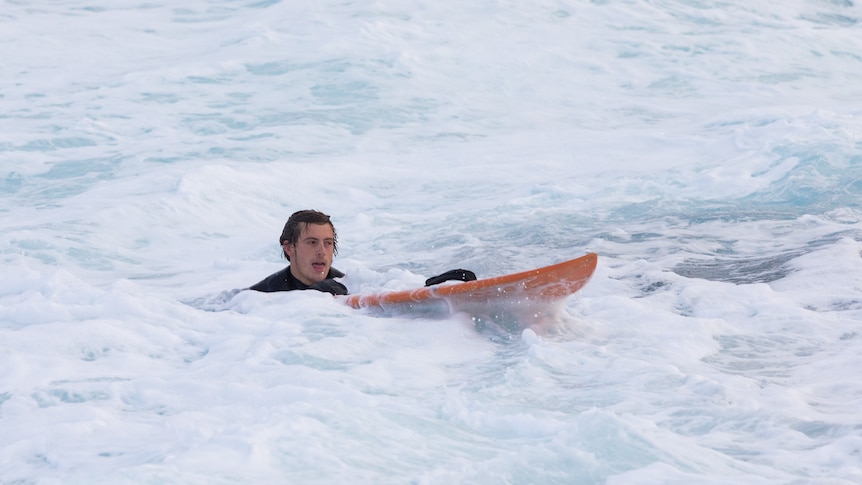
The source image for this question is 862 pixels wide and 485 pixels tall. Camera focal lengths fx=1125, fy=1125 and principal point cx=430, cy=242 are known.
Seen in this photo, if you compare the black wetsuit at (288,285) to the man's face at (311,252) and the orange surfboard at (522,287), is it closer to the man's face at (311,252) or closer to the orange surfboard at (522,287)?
the man's face at (311,252)

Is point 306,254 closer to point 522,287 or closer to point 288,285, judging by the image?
point 288,285

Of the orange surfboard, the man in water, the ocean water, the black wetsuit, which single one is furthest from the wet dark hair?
the orange surfboard

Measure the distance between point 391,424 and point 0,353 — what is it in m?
2.30

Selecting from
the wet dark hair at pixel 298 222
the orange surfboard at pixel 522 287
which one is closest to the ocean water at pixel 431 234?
the orange surfboard at pixel 522 287

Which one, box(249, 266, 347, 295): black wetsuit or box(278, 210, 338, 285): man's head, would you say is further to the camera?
box(249, 266, 347, 295): black wetsuit

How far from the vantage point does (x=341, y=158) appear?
45.4 feet

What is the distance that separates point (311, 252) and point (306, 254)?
0.12 ft

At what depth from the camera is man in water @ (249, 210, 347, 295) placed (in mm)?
7008

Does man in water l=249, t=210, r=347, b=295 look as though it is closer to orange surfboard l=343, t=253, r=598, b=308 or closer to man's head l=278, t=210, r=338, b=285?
man's head l=278, t=210, r=338, b=285

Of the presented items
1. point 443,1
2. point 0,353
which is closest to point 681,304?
point 0,353

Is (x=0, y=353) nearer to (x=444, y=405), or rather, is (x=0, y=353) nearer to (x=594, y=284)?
(x=444, y=405)

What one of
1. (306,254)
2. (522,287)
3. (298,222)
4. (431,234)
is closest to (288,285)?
(306,254)

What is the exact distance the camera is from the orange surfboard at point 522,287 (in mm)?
6035

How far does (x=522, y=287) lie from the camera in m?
6.12
